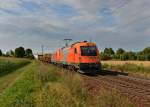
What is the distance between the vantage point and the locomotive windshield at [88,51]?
28078 mm

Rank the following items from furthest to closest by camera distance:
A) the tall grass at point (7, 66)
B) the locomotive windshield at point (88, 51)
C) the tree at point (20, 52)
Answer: the tree at point (20, 52) → the tall grass at point (7, 66) → the locomotive windshield at point (88, 51)

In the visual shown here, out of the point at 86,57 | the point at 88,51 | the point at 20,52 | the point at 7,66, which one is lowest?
the point at 7,66

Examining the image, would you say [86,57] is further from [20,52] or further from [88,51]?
[20,52]

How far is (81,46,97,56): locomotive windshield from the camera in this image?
28.1 metres

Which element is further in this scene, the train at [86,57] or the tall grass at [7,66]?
the tall grass at [7,66]

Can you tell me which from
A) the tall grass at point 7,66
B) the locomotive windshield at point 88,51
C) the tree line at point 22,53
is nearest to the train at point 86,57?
the locomotive windshield at point 88,51

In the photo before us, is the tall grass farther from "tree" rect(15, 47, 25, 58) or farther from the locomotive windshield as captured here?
"tree" rect(15, 47, 25, 58)

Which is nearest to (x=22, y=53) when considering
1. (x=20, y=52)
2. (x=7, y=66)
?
(x=20, y=52)

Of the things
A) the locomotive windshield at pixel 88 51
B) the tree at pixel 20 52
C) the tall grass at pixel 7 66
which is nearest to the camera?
the locomotive windshield at pixel 88 51

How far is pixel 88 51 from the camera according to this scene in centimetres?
2831

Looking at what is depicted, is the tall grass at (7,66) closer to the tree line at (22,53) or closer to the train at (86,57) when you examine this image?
the train at (86,57)

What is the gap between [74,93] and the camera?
1327 cm

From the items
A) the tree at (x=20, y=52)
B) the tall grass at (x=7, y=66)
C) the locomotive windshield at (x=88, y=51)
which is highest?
the tree at (x=20, y=52)

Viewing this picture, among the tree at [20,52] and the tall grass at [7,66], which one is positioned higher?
the tree at [20,52]
